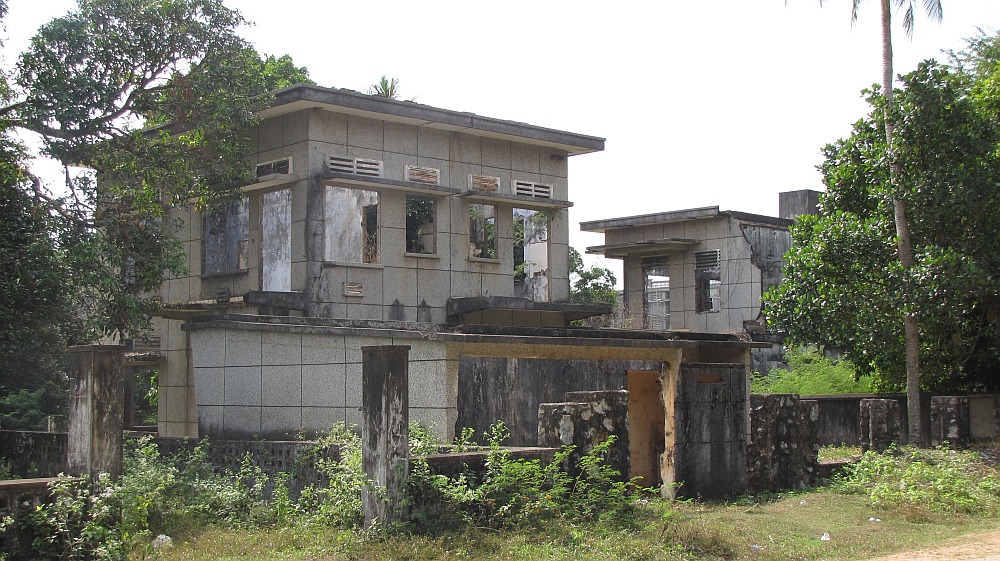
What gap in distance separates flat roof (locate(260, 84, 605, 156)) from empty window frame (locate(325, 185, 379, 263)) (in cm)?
166

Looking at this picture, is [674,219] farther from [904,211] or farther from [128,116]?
[128,116]

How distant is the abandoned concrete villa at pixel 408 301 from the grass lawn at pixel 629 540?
2.26m

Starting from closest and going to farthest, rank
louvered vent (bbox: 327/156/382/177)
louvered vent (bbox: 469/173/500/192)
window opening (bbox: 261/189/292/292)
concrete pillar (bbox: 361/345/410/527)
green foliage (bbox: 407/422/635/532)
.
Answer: concrete pillar (bbox: 361/345/410/527)
green foliage (bbox: 407/422/635/532)
window opening (bbox: 261/189/292/292)
louvered vent (bbox: 327/156/382/177)
louvered vent (bbox: 469/173/500/192)

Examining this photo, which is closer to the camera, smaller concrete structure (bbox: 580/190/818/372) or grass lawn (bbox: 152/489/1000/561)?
grass lawn (bbox: 152/489/1000/561)

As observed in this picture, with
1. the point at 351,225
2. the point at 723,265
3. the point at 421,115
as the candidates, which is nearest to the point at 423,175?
the point at 421,115

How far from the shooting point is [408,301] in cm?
2144

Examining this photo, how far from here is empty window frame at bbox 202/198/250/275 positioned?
2139cm

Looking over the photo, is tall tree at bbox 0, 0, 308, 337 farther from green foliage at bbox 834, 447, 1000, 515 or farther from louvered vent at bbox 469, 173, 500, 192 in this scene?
green foliage at bbox 834, 447, 1000, 515

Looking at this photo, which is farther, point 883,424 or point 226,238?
point 226,238

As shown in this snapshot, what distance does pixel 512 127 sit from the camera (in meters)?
23.0

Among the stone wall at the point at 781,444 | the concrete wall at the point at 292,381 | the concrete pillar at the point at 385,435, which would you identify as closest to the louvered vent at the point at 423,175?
the concrete wall at the point at 292,381

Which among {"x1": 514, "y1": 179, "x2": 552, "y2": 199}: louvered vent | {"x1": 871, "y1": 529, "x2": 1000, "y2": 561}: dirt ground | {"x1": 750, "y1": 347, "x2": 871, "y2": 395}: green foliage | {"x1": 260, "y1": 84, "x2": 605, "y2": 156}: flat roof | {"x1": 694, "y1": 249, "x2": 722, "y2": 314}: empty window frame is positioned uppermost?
{"x1": 260, "y1": 84, "x2": 605, "y2": 156}: flat roof

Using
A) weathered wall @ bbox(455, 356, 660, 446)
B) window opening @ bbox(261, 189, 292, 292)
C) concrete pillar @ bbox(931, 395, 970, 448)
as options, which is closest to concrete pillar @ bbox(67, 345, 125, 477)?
weathered wall @ bbox(455, 356, 660, 446)

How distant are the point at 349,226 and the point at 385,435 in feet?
37.5
